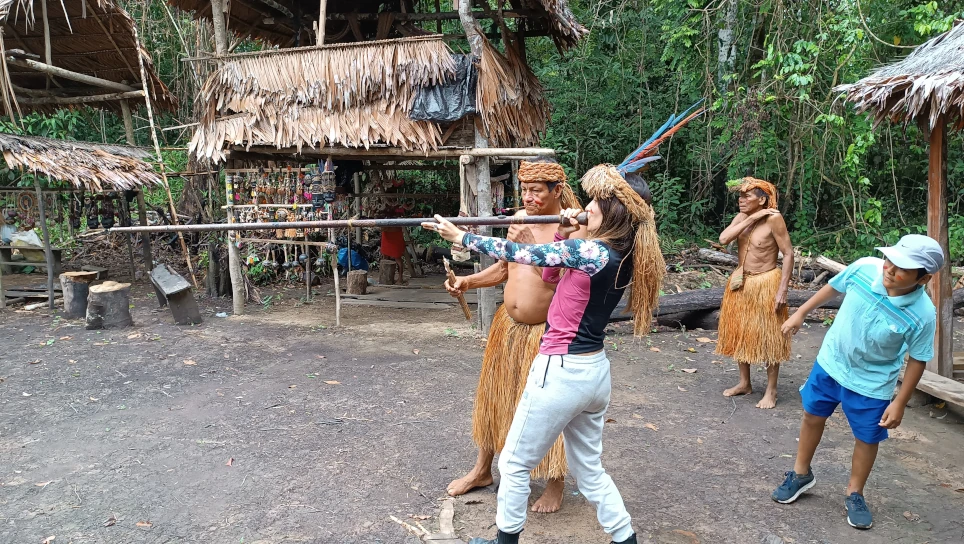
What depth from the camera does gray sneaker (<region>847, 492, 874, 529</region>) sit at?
3068 millimetres

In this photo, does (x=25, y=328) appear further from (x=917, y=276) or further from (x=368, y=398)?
(x=917, y=276)

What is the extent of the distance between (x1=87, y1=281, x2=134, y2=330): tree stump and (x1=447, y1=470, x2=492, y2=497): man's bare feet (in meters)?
5.84

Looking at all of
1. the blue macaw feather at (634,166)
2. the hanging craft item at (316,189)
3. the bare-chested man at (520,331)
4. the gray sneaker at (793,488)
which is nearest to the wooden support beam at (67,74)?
the hanging craft item at (316,189)

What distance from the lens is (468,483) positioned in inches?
134

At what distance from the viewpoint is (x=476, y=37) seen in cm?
A: 686

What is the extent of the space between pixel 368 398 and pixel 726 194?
9749 millimetres

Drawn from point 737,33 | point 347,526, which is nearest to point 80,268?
point 347,526

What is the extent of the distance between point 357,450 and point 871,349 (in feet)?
9.59

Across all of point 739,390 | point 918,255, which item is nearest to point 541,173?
point 918,255

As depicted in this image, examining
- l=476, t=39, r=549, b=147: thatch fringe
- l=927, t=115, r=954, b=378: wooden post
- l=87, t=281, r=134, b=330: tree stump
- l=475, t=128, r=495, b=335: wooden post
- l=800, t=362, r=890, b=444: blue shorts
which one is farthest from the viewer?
l=87, t=281, r=134, b=330: tree stump

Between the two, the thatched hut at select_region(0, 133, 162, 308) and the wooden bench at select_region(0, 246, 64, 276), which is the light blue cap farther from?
the wooden bench at select_region(0, 246, 64, 276)

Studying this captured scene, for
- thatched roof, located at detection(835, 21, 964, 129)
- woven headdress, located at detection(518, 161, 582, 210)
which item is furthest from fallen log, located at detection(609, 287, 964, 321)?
woven headdress, located at detection(518, 161, 582, 210)

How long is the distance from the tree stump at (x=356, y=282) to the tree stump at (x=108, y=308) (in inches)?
114

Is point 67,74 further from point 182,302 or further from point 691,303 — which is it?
point 691,303
